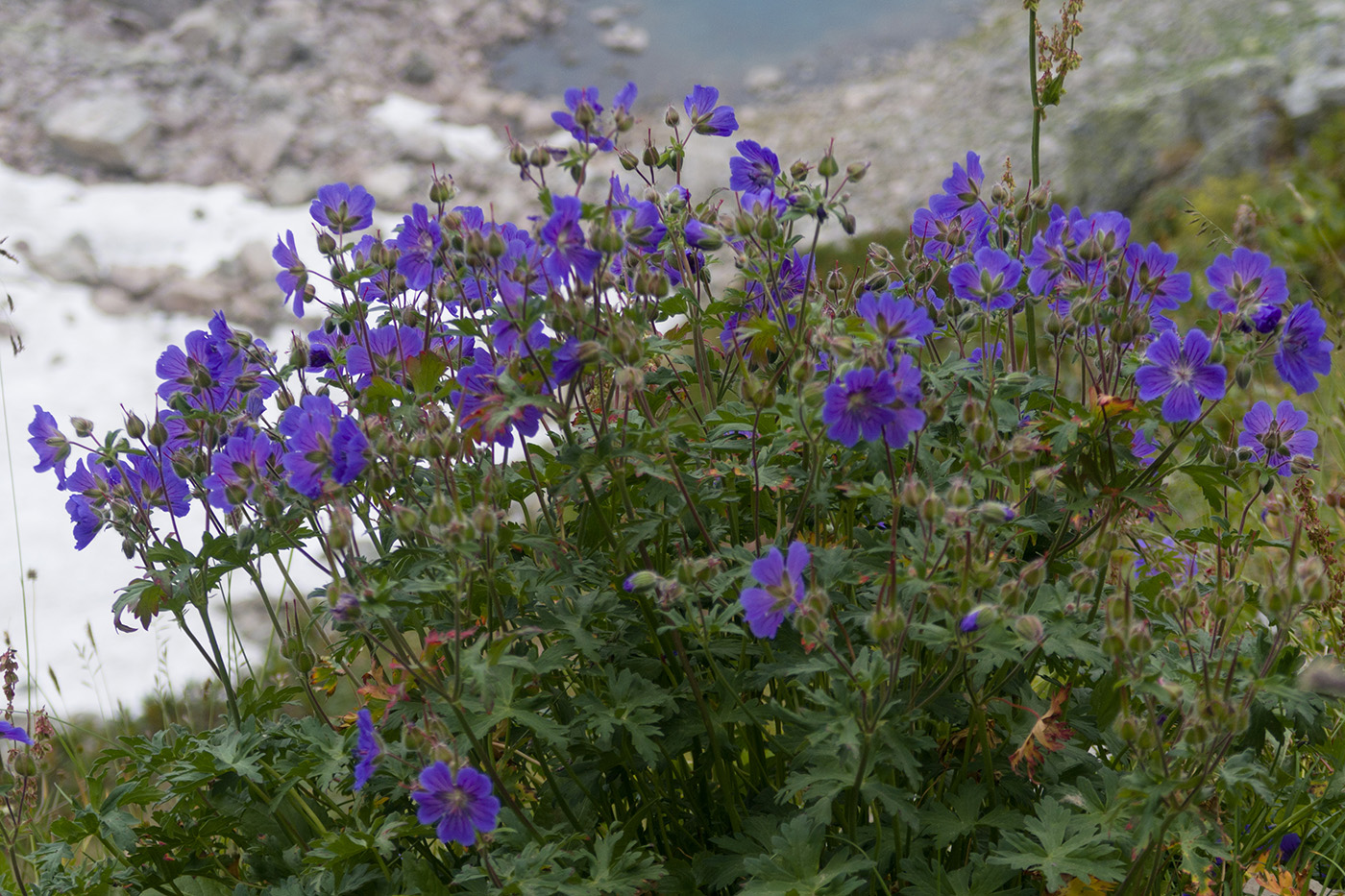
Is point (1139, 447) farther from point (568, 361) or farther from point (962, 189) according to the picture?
point (568, 361)

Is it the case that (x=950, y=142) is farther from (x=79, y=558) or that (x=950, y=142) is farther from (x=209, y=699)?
(x=209, y=699)

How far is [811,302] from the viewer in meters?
1.60

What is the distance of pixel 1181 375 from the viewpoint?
1.42 m

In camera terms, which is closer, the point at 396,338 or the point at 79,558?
the point at 396,338

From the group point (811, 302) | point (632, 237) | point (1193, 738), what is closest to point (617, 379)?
point (632, 237)

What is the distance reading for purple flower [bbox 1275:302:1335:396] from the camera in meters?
1.43

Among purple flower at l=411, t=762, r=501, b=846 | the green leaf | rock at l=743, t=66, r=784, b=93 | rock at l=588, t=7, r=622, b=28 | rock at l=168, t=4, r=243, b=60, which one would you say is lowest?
rock at l=743, t=66, r=784, b=93

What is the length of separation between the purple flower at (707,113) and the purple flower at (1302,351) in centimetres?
82

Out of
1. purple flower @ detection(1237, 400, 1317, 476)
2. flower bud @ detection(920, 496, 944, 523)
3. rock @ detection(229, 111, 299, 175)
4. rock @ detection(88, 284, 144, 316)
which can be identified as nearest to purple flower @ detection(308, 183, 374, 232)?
flower bud @ detection(920, 496, 944, 523)

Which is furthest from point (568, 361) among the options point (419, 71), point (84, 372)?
point (419, 71)

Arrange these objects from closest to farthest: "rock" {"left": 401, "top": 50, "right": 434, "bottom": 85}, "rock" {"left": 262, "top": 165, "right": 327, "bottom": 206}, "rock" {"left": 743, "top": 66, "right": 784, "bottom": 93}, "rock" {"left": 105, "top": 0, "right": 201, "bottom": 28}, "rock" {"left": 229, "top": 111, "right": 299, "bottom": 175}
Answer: "rock" {"left": 262, "top": 165, "right": 327, "bottom": 206}
"rock" {"left": 229, "top": 111, "right": 299, "bottom": 175}
"rock" {"left": 401, "top": 50, "right": 434, "bottom": 85}
"rock" {"left": 105, "top": 0, "right": 201, "bottom": 28}
"rock" {"left": 743, "top": 66, "right": 784, "bottom": 93}

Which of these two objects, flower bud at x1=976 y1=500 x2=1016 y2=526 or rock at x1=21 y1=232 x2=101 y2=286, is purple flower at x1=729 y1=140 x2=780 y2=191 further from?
rock at x1=21 y1=232 x2=101 y2=286

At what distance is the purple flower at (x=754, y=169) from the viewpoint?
1697 millimetres

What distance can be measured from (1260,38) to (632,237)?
28.7 feet
